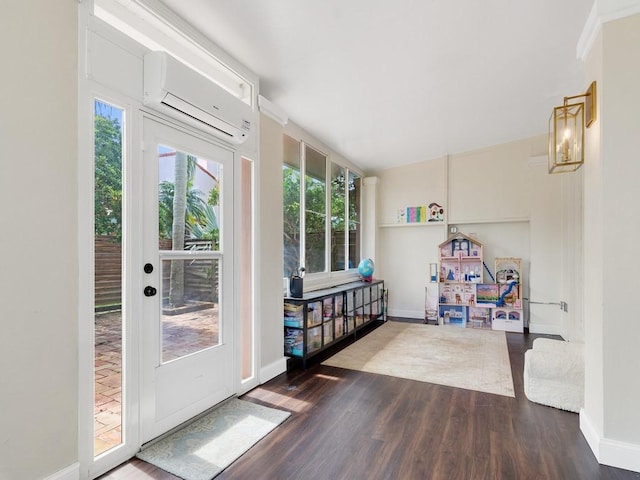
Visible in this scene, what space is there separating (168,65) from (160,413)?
2132mm

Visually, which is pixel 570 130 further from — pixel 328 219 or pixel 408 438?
pixel 328 219

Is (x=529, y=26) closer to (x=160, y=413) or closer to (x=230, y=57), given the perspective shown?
(x=230, y=57)

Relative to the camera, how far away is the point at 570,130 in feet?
8.22

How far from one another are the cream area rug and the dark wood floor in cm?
23

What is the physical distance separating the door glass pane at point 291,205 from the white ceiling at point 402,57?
36 centimetres

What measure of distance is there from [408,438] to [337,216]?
363cm

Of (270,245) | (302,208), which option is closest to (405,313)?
(302,208)

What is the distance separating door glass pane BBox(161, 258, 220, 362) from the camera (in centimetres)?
227

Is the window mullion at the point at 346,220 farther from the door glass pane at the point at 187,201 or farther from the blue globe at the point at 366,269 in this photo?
the door glass pane at the point at 187,201

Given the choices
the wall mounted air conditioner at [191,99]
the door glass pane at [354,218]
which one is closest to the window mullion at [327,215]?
the door glass pane at [354,218]

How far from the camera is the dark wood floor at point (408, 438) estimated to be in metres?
1.88

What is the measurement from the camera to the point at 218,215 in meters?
2.69

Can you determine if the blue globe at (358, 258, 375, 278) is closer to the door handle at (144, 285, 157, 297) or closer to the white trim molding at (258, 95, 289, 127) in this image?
the white trim molding at (258, 95, 289, 127)

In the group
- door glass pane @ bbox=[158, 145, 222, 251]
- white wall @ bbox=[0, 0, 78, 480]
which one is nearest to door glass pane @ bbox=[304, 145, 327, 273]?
door glass pane @ bbox=[158, 145, 222, 251]
